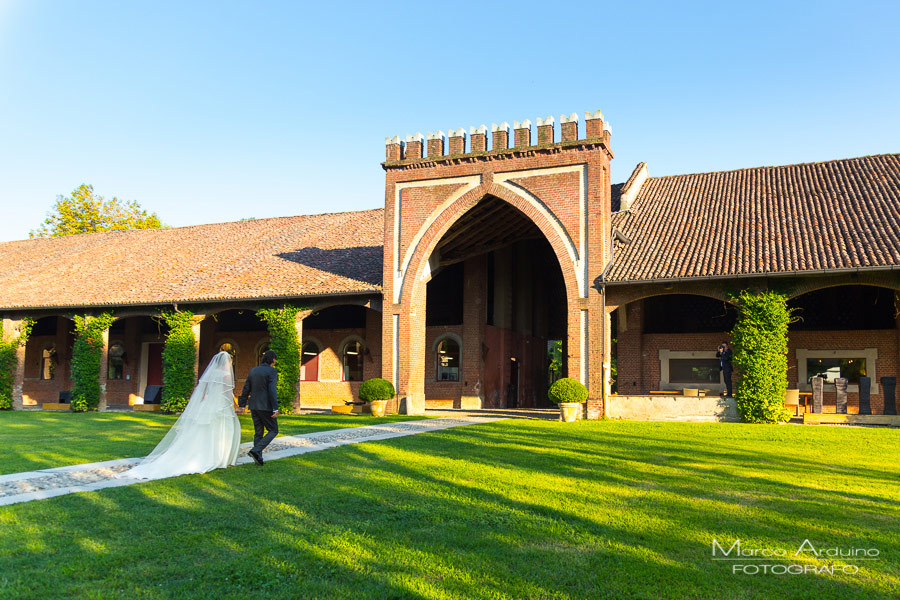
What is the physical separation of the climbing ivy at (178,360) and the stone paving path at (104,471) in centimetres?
1054

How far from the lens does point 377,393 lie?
20.3 meters

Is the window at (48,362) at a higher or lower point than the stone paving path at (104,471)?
higher

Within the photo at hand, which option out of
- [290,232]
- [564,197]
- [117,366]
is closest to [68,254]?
[117,366]

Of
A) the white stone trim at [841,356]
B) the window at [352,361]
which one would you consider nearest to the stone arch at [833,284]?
the white stone trim at [841,356]

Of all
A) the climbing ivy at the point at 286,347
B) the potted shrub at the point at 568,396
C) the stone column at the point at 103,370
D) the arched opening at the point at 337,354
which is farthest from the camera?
the arched opening at the point at 337,354

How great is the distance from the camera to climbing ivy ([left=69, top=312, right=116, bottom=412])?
24.8 m

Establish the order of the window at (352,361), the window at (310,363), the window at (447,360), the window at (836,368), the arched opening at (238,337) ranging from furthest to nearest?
1. the arched opening at (238,337)
2. the window at (310,363)
3. the window at (352,361)
4. the window at (447,360)
5. the window at (836,368)

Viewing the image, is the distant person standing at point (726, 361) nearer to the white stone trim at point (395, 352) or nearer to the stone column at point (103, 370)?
the white stone trim at point (395, 352)

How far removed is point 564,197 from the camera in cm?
2012

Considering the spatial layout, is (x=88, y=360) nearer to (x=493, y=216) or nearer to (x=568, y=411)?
(x=493, y=216)

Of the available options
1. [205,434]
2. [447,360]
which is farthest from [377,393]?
[205,434]

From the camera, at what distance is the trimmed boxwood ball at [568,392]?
1866 centimetres

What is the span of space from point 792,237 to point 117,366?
86.9 feet

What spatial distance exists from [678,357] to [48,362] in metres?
26.1
